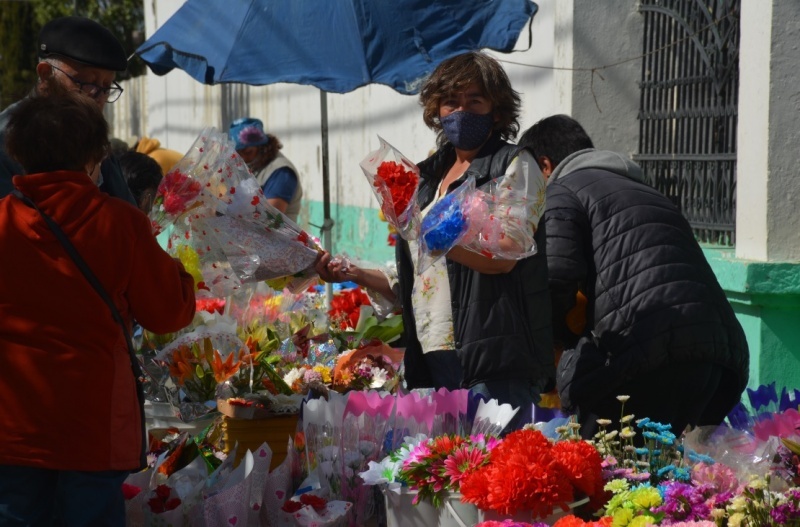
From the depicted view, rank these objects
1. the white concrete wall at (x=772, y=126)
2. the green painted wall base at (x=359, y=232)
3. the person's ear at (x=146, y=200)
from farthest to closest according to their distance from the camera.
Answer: the green painted wall base at (x=359, y=232), the white concrete wall at (x=772, y=126), the person's ear at (x=146, y=200)

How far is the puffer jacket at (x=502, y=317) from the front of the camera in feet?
10.5

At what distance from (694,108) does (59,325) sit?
383 centimetres

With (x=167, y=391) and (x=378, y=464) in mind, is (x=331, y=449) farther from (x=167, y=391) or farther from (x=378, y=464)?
(x=167, y=391)

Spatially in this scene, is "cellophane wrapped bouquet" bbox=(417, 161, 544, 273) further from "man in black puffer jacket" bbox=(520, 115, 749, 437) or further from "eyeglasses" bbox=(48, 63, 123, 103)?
"eyeglasses" bbox=(48, 63, 123, 103)

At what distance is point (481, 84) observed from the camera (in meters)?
3.38

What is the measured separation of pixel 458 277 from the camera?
326 cm

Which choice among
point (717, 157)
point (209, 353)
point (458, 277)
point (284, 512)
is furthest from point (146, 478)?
point (717, 157)

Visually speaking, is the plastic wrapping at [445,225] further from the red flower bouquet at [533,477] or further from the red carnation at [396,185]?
the red flower bouquet at [533,477]

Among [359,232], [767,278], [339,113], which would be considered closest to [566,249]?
[767,278]

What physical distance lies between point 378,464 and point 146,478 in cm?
72

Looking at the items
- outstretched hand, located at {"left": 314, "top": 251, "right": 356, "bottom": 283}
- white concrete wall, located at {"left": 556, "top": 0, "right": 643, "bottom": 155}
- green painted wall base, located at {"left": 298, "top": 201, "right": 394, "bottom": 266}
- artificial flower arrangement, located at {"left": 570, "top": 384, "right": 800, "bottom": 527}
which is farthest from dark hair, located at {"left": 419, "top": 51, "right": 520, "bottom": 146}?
green painted wall base, located at {"left": 298, "top": 201, "right": 394, "bottom": 266}

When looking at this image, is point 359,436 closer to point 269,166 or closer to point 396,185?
point 396,185

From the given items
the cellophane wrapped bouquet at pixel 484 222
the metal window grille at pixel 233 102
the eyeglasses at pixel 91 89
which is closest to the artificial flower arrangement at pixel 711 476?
the cellophane wrapped bouquet at pixel 484 222

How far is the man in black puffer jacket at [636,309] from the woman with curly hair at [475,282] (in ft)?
0.53
